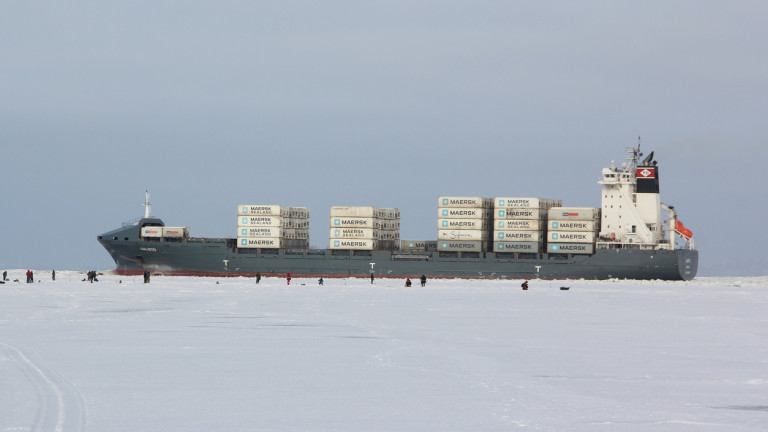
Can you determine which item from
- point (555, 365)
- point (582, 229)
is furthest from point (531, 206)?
point (555, 365)

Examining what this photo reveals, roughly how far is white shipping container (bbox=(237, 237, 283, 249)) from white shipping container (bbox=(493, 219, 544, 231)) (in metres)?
22.9

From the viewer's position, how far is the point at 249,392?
14.5 m

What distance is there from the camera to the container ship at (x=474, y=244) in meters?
84.9

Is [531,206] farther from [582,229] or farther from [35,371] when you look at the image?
[35,371]

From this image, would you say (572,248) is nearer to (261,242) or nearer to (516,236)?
(516,236)

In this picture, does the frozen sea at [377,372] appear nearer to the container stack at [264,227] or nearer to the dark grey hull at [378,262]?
the dark grey hull at [378,262]

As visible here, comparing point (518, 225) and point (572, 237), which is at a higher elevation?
point (518, 225)

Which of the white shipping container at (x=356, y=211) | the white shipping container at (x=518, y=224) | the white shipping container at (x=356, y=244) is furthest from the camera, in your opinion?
the white shipping container at (x=356, y=211)

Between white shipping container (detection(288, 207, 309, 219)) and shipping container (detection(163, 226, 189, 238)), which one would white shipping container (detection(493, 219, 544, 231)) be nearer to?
white shipping container (detection(288, 207, 309, 219))

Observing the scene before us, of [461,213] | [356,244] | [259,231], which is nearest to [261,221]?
[259,231]

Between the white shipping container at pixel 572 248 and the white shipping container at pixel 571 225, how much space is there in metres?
1.51

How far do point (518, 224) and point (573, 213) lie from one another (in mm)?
5506

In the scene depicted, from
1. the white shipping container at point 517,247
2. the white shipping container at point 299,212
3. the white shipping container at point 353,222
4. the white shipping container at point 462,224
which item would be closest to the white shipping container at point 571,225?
the white shipping container at point 517,247

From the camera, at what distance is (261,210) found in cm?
9344
